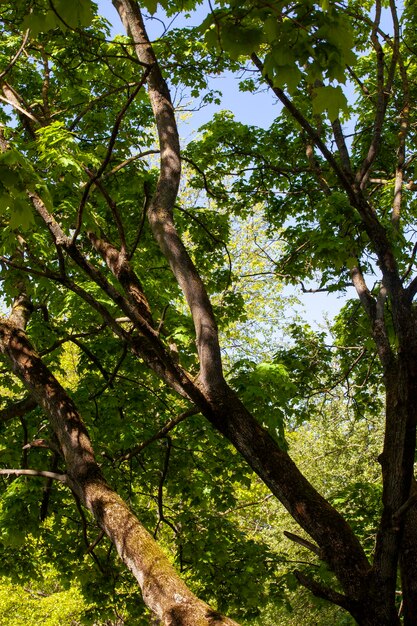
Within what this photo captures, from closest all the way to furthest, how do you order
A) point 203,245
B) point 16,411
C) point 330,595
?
1. point 330,595
2. point 16,411
3. point 203,245

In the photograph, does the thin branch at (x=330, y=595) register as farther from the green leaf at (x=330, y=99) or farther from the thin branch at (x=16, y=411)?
the thin branch at (x=16, y=411)

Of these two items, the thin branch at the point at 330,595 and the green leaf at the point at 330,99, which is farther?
the thin branch at the point at 330,595

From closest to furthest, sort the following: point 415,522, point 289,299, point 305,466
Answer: point 415,522 → point 305,466 → point 289,299

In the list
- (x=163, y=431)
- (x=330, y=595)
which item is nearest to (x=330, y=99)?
(x=330, y=595)

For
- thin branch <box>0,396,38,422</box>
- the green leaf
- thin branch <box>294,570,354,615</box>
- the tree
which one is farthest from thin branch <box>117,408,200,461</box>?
thin branch <box>0,396,38,422</box>

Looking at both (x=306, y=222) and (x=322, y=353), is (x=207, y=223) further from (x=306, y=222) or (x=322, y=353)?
(x=322, y=353)

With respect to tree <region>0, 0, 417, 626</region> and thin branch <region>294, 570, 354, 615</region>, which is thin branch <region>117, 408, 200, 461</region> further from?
thin branch <region>294, 570, 354, 615</region>

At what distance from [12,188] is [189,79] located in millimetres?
7598

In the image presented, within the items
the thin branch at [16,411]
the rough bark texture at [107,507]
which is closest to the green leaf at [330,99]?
the rough bark texture at [107,507]

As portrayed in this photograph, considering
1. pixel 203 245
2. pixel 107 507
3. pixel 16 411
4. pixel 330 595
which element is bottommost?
pixel 330 595

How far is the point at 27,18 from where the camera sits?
8.39 ft

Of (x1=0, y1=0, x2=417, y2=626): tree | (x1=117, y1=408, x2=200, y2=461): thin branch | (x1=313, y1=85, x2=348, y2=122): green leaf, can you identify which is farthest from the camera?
(x1=117, y1=408, x2=200, y2=461): thin branch

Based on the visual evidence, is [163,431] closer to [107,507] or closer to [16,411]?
[107,507]

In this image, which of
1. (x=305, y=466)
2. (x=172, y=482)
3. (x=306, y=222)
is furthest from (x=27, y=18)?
(x=305, y=466)
